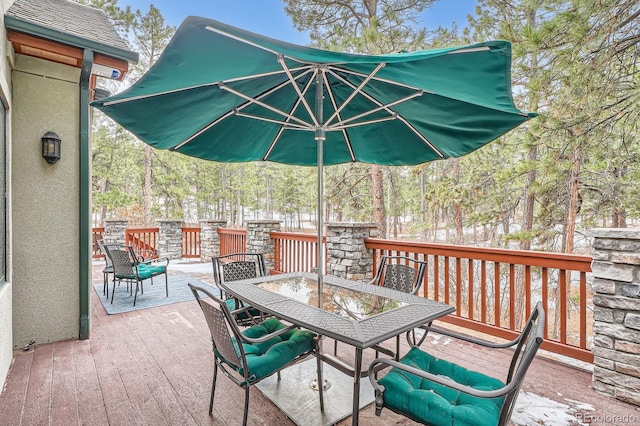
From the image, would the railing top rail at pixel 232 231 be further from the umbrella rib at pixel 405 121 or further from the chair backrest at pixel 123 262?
the umbrella rib at pixel 405 121

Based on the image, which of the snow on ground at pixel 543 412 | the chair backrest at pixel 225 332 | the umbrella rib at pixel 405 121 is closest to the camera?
the chair backrest at pixel 225 332

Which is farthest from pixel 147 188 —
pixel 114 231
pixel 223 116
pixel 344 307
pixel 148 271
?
pixel 344 307

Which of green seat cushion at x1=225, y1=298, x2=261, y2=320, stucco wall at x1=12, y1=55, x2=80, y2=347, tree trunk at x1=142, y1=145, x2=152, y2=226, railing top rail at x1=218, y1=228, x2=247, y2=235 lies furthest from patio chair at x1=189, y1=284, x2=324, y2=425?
tree trunk at x1=142, y1=145, x2=152, y2=226

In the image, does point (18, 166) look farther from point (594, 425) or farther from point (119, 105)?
point (594, 425)

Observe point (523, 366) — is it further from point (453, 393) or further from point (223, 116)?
point (223, 116)

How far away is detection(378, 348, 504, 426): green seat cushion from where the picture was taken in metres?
1.45

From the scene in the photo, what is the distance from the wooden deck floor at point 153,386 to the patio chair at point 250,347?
0.27 meters

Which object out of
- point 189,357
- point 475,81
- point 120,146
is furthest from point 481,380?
point 120,146

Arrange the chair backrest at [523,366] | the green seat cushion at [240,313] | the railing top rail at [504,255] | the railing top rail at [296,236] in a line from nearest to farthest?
1. the chair backrest at [523,366]
2. the railing top rail at [504,255]
3. the green seat cushion at [240,313]
4. the railing top rail at [296,236]

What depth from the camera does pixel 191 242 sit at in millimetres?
9406

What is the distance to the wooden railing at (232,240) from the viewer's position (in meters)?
7.44

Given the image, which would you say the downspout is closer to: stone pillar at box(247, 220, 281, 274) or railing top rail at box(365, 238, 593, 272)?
stone pillar at box(247, 220, 281, 274)

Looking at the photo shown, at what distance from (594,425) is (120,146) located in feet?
52.0

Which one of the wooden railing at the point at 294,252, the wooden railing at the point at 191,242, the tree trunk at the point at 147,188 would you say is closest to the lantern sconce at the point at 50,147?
the wooden railing at the point at 294,252
